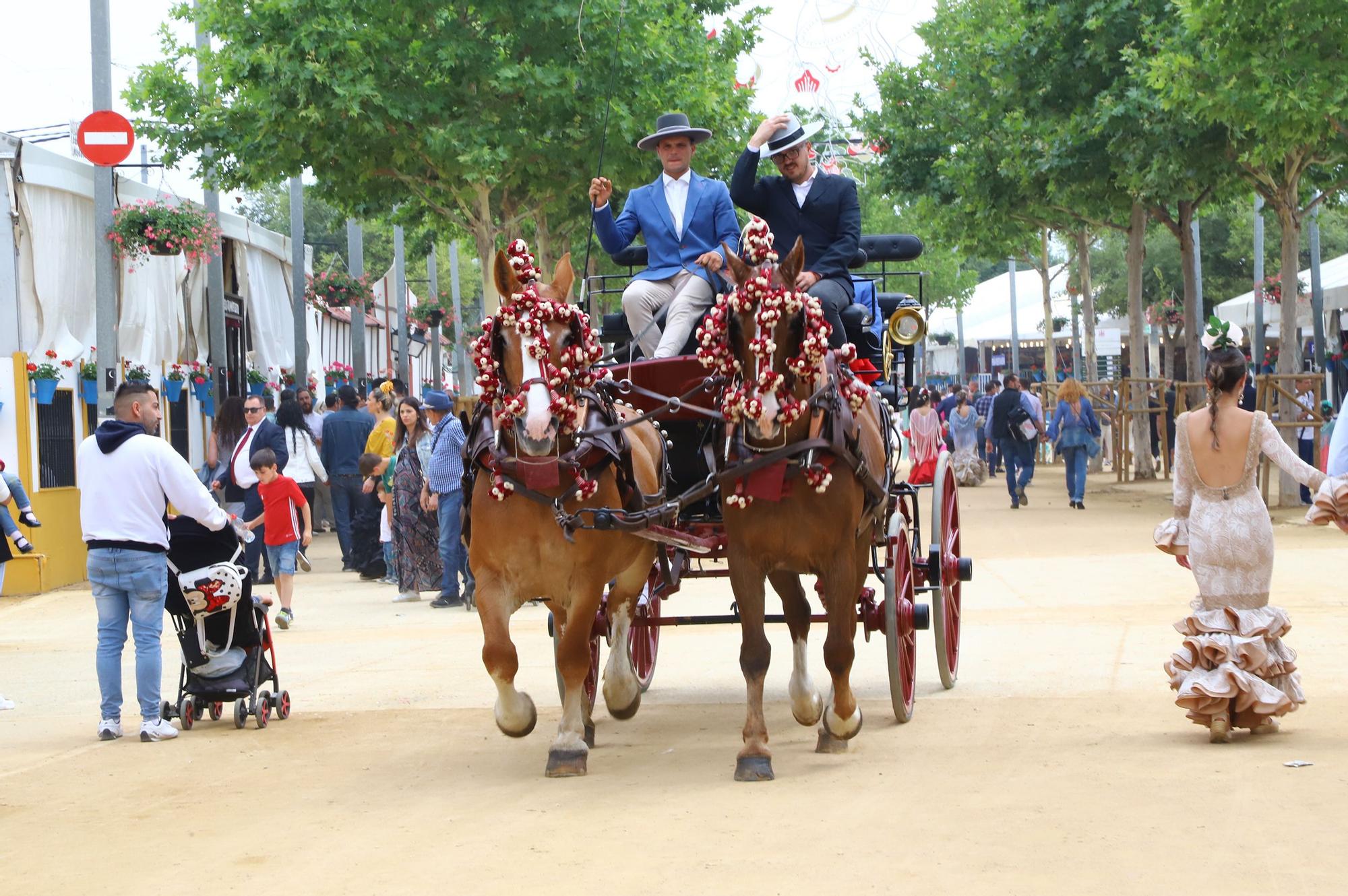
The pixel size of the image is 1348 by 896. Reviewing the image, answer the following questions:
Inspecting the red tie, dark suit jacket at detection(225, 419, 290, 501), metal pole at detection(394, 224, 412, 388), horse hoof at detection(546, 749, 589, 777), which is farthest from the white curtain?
horse hoof at detection(546, 749, 589, 777)

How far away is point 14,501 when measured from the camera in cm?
1282

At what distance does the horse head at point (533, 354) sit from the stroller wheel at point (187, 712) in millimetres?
3198

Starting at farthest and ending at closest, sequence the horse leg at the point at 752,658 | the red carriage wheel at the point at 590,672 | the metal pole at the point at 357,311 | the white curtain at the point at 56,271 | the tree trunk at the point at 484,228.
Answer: the metal pole at the point at 357,311 < the tree trunk at the point at 484,228 < the white curtain at the point at 56,271 < the red carriage wheel at the point at 590,672 < the horse leg at the point at 752,658

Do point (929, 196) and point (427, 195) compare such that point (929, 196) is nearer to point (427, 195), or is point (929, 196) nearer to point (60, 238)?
point (427, 195)

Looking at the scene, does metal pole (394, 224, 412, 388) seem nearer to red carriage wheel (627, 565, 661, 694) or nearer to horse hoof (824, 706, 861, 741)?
red carriage wheel (627, 565, 661, 694)

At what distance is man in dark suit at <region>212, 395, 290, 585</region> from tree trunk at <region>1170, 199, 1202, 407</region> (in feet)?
46.2

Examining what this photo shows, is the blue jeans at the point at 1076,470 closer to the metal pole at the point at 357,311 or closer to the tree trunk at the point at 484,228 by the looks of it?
the tree trunk at the point at 484,228

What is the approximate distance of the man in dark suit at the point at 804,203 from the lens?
8.55 m

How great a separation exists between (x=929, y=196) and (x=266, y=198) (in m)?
78.4

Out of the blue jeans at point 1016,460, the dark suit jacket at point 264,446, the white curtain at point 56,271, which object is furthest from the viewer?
the blue jeans at point 1016,460

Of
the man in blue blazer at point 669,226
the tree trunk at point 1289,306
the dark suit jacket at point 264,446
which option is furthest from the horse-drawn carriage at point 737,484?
the tree trunk at point 1289,306

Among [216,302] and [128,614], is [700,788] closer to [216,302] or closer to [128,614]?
[128,614]

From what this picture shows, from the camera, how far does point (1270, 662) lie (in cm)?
765

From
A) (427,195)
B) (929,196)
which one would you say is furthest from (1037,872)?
(929,196)
